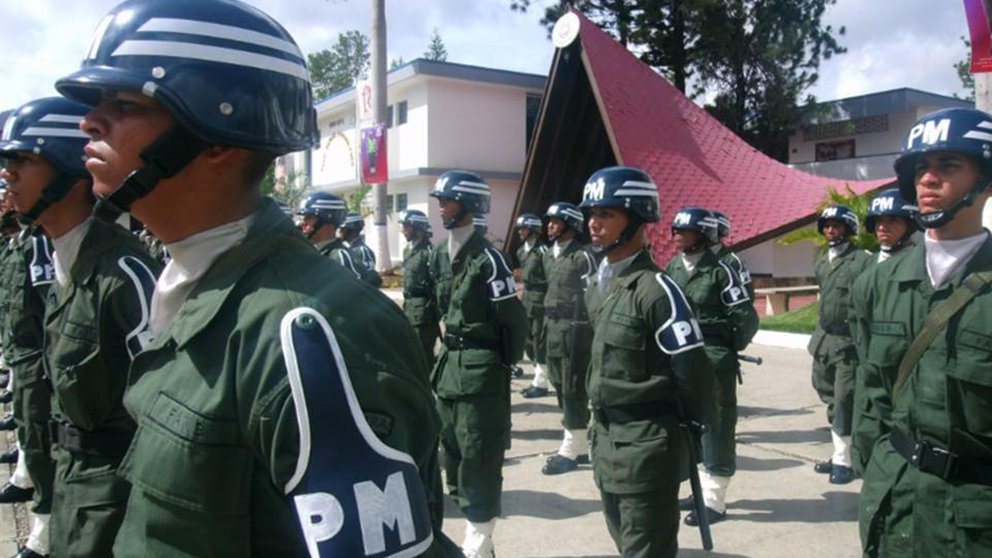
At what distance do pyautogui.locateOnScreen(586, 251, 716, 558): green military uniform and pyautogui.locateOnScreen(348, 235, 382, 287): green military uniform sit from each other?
4.99 metres

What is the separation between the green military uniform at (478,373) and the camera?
16.6ft

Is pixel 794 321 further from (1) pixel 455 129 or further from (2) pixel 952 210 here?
(1) pixel 455 129

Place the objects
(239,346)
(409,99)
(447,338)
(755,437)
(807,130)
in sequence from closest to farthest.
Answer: (239,346) < (447,338) < (755,437) < (409,99) < (807,130)

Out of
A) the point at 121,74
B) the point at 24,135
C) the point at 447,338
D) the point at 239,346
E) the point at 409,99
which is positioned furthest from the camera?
the point at 409,99

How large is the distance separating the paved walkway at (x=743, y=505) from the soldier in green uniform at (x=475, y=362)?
0.55m

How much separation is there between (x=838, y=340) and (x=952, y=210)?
4448 mm

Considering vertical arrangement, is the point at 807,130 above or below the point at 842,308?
above

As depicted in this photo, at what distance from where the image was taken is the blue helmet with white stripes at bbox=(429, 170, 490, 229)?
233 inches

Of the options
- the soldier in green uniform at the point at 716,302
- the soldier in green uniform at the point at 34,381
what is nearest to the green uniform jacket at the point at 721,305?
the soldier in green uniform at the point at 716,302

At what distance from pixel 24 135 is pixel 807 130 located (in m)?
32.2

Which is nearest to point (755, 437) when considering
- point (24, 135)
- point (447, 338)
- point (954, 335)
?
point (447, 338)

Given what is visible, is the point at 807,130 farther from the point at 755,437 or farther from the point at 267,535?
the point at 267,535

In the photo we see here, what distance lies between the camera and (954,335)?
2.85m

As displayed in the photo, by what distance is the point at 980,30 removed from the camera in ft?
23.8
